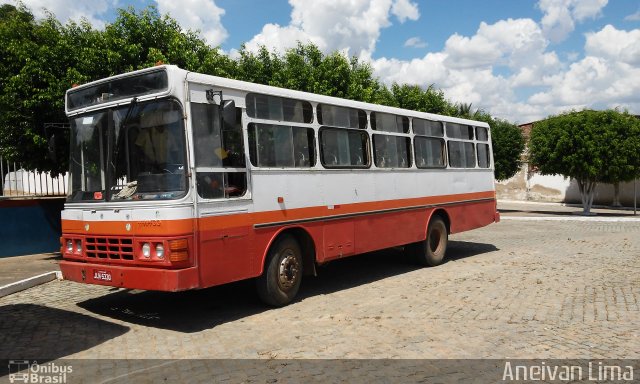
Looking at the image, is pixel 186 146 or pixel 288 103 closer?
pixel 186 146

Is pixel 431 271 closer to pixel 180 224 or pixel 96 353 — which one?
pixel 180 224

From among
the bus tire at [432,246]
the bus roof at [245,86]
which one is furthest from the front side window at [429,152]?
the bus tire at [432,246]

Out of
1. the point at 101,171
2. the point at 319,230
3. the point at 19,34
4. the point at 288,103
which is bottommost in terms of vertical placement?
the point at 319,230

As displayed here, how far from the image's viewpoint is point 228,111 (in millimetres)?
6590

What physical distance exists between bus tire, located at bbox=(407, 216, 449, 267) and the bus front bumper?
5.97 metres

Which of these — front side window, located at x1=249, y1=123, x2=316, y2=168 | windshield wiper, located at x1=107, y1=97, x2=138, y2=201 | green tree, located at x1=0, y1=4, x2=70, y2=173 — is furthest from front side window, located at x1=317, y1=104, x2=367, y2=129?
green tree, located at x1=0, y1=4, x2=70, y2=173

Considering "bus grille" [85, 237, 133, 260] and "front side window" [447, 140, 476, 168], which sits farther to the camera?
"front side window" [447, 140, 476, 168]

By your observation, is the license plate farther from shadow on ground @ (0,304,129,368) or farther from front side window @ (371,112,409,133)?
front side window @ (371,112,409,133)

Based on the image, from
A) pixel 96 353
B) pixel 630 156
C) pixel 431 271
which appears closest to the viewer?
pixel 96 353

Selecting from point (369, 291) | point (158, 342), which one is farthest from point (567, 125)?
point (158, 342)

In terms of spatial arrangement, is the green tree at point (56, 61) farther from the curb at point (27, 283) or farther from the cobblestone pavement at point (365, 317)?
the cobblestone pavement at point (365, 317)

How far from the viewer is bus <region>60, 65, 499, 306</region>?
20.9ft

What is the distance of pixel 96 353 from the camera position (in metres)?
5.77

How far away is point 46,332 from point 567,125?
25.3m
